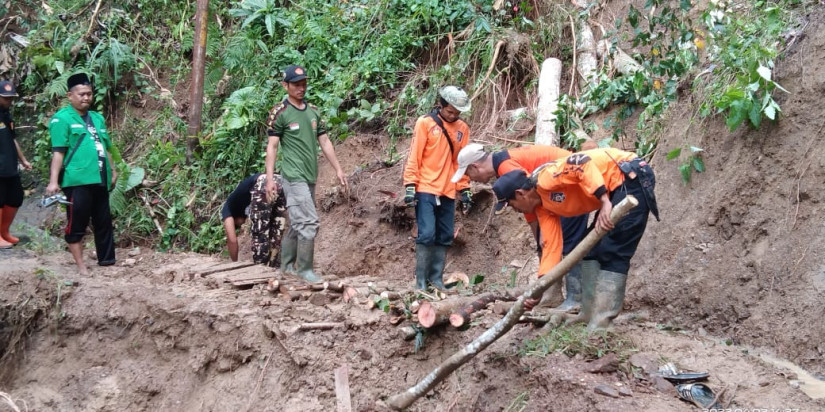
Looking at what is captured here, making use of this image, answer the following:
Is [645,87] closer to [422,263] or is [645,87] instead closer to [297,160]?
[422,263]

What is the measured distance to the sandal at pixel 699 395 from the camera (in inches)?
157

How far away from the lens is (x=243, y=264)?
7285mm

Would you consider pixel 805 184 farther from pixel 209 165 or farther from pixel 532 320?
pixel 209 165

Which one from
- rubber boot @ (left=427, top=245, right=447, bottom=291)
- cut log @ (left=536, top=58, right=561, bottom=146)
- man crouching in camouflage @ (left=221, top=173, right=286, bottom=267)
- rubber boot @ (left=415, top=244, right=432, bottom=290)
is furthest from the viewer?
cut log @ (left=536, top=58, right=561, bottom=146)

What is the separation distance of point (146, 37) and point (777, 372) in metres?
11.1

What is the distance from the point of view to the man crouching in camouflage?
285 inches

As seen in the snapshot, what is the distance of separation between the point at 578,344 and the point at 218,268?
155 inches

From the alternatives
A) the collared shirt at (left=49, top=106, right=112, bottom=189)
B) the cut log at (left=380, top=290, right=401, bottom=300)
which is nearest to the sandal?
the cut log at (left=380, top=290, right=401, bottom=300)

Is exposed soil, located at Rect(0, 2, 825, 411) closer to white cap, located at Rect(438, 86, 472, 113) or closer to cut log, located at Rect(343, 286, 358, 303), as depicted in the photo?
cut log, located at Rect(343, 286, 358, 303)

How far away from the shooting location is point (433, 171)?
642 cm

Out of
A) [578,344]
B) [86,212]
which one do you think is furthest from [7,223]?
[578,344]

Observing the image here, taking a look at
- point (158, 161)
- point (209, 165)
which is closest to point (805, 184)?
point (209, 165)

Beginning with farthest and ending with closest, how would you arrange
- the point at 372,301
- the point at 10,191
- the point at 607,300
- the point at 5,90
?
the point at 10,191
the point at 5,90
the point at 372,301
the point at 607,300

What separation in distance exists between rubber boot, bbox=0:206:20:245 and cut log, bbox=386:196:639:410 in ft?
18.3
